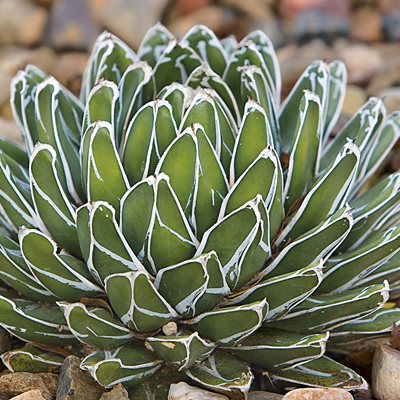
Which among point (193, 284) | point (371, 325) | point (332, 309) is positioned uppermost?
point (193, 284)

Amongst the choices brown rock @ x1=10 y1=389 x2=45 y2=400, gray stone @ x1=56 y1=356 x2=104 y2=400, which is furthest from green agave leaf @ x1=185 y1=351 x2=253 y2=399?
brown rock @ x1=10 y1=389 x2=45 y2=400

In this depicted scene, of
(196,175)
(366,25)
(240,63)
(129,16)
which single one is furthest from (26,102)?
(366,25)

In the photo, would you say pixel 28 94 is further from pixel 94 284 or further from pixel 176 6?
pixel 176 6

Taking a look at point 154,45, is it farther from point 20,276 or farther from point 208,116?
point 20,276

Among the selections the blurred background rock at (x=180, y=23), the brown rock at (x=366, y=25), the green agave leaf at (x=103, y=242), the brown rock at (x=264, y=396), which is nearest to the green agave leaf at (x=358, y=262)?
the brown rock at (x=264, y=396)

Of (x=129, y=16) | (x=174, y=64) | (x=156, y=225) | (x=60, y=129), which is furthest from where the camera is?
(x=129, y=16)

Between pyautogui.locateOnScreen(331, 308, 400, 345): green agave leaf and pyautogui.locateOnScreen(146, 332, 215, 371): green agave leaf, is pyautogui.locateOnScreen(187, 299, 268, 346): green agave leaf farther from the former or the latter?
pyautogui.locateOnScreen(331, 308, 400, 345): green agave leaf

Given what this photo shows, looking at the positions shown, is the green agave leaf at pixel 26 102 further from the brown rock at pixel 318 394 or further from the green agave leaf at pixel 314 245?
the brown rock at pixel 318 394
